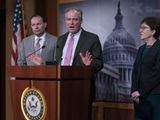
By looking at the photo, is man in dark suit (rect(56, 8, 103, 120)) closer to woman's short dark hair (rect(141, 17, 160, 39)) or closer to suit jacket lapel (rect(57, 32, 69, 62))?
suit jacket lapel (rect(57, 32, 69, 62))

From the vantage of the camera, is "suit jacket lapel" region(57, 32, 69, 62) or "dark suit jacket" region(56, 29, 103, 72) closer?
"dark suit jacket" region(56, 29, 103, 72)

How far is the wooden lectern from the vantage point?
3088mm

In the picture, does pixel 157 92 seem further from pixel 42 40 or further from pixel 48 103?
pixel 42 40

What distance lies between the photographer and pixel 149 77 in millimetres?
3496

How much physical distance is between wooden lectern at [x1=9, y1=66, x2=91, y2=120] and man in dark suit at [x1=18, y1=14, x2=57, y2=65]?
0.70 meters

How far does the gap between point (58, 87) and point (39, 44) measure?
4.15ft

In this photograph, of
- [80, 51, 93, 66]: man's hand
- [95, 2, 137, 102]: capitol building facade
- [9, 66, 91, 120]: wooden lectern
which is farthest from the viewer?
[95, 2, 137, 102]: capitol building facade

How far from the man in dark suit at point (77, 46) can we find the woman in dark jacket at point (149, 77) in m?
0.40

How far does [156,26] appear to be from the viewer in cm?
361

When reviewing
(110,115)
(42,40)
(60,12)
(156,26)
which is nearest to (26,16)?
(60,12)

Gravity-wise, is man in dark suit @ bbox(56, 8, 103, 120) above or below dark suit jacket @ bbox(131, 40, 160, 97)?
above

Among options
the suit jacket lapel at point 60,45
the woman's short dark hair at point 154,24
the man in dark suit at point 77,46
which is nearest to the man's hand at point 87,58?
the man in dark suit at point 77,46

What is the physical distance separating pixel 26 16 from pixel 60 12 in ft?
1.90

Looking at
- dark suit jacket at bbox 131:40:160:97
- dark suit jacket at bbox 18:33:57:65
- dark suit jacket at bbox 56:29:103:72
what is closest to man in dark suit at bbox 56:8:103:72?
dark suit jacket at bbox 56:29:103:72
